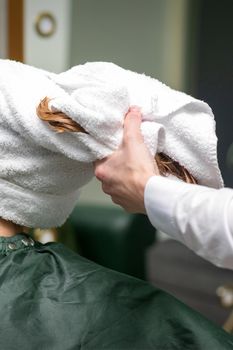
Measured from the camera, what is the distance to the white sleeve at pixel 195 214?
728 millimetres

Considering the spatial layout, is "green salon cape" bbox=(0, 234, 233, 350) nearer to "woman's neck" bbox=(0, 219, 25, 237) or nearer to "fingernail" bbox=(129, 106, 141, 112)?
"woman's neck" bbox=(0, 219, 25, 237)

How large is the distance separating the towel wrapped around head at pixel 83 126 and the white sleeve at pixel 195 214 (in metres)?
0.07

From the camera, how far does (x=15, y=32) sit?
2.34 metres

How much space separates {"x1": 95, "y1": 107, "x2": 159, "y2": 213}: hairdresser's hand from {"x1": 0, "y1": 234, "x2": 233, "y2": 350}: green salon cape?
0.14 m

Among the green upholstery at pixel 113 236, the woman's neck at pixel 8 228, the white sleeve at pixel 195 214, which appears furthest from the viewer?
the green upholstery at pixel 113 236

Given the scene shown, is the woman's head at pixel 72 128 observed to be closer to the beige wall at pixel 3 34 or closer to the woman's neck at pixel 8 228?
the woman's neck at pixel 8 228

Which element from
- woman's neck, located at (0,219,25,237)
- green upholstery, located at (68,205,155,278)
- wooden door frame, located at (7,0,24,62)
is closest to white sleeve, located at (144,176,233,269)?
woman's neck, located at (0,219,25,237)

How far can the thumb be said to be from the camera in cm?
79

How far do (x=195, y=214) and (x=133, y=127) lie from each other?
15 centimetres

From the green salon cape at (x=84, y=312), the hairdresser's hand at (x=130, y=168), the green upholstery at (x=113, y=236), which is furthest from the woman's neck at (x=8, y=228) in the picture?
the green upholstery at (x=113, y=236)

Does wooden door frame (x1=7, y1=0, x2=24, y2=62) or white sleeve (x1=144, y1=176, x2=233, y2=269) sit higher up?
white sleeve (x1=144, y1=176, x2=233, y2=269)

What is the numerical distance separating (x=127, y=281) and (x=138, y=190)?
18 cm

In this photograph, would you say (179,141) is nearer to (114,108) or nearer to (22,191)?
(114,108)

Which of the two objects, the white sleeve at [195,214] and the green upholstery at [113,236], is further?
the green upholstery at [113,236]
